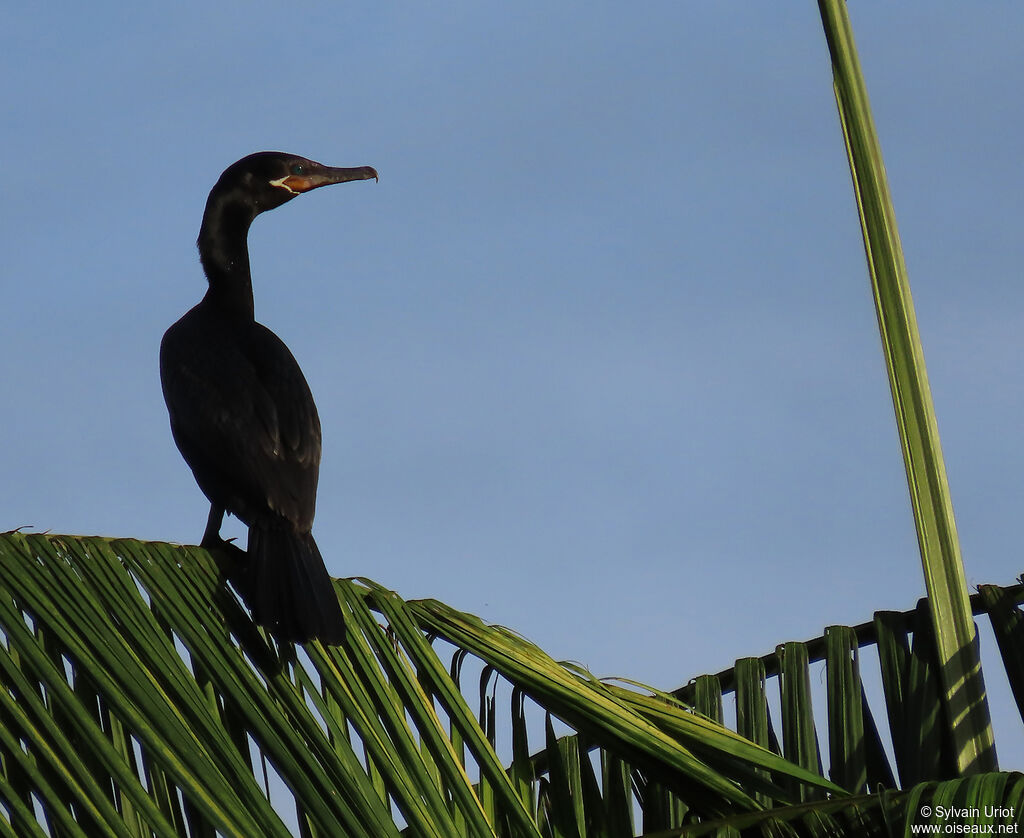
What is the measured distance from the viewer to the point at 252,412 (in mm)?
3729

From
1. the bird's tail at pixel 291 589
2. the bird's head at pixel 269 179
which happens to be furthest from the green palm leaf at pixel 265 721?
the bird's head at pixel 269 179

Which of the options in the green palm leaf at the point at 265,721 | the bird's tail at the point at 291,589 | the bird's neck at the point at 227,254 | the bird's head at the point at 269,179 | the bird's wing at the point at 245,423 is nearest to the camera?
the green palm leaf at the point at 265,721

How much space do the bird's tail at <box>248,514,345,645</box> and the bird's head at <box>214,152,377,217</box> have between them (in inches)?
76.5

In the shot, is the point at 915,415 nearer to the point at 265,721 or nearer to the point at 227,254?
the point at 265,721

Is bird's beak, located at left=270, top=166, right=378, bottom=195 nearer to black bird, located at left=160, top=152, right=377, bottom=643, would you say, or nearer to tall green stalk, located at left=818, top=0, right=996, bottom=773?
black bird, located at left=160, top=152, right=377, bottom=643

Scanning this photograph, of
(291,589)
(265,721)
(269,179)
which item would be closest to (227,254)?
(269,179)

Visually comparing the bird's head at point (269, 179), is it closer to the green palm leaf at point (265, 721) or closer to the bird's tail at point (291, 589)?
the bird's tail at point (291, 589)

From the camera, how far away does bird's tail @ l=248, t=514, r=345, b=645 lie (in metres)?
2.43

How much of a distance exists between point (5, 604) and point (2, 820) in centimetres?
40

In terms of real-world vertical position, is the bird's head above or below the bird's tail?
above

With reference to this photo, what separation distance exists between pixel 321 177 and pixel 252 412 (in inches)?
55.5

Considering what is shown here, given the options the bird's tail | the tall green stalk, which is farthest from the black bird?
the tall green stalk

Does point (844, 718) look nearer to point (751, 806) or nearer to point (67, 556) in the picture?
point (751, 806)

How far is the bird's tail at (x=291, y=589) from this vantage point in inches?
95.5
